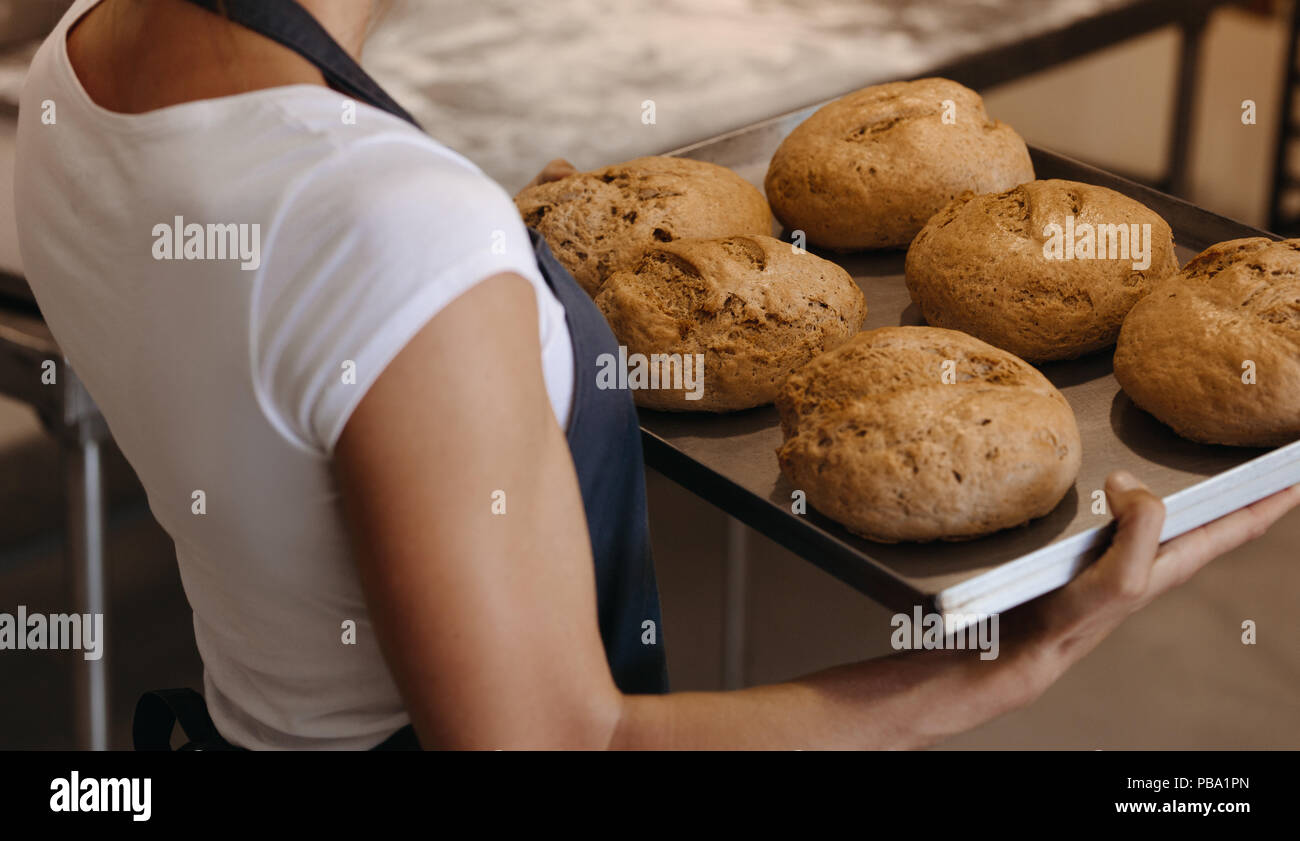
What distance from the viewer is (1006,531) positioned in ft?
2.89

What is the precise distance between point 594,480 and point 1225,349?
0.53 m

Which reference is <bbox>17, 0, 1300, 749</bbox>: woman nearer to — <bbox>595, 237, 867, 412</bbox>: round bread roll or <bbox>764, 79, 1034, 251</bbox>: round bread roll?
<bbox>595, 237, 867, 412</bbox>: round bread roll

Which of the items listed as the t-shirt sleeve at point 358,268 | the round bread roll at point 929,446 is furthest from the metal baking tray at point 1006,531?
the t-shirt sleeve at point 358,268

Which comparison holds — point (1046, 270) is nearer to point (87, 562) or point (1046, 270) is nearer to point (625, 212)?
point (625, 212)

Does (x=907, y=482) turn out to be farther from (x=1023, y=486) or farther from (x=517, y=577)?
(x=517, y=577)

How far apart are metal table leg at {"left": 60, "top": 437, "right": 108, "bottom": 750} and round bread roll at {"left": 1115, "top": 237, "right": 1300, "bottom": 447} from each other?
925 millimetres

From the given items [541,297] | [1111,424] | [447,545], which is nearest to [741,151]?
[1111,424]

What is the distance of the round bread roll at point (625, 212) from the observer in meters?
1.18

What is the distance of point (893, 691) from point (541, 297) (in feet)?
1.29

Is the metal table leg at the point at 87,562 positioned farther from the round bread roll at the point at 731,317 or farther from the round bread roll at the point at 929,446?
the round bread roll at the point at 929,446

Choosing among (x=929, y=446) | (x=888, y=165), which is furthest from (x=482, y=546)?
(x=888, y=165)
